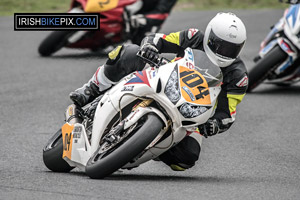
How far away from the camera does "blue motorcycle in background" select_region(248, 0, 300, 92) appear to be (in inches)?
426

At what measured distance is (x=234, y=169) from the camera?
703 cm

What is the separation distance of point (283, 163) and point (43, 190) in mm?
2695

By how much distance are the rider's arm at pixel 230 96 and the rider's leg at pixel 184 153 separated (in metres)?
0.25

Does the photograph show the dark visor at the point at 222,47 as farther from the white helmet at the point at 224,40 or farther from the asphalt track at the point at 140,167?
the asphalt track at the point at 140,167

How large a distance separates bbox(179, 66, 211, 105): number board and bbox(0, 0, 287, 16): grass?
12.2m

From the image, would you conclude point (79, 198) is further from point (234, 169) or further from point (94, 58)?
point (94, 58)

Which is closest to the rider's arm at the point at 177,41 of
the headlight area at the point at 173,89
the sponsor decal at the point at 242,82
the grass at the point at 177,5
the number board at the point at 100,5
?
the sponsor decal at the point at 242,82

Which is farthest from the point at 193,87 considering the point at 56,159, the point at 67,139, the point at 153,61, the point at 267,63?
the point at 267,63

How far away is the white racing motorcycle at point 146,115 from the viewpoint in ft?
18.8

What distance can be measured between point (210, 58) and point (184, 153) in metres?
0.81

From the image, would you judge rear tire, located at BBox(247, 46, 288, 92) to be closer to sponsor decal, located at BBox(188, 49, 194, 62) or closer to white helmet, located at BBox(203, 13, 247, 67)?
white helmet, located at BBox(203, 13, 247, 67)

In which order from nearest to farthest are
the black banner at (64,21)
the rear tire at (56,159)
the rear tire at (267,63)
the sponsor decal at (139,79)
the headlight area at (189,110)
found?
the headlight area at (189,110) → the sponsor decal at (139,79) → the rear tire at (56,159) → the rear tire at (267,63) → the black banner at (64,21)

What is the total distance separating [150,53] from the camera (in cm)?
623

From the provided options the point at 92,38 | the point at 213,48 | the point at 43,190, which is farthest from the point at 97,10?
the point at 43,190
